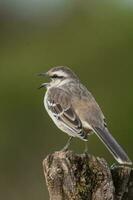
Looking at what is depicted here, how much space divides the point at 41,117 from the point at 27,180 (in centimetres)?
343

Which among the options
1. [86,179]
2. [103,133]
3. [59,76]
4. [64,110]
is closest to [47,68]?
[59,76]

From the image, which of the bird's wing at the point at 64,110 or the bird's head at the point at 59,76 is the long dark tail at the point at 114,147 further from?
the bird's head at the point at 59,76

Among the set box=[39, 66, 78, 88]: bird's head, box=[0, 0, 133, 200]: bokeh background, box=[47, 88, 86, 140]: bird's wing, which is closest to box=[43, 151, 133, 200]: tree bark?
box=[47, 88, 86, 140]: bird's wing

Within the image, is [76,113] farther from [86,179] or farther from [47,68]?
[47,68]

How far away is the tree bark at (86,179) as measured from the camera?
10.1 m

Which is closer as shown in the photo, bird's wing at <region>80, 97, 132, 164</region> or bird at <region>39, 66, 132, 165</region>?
bird's wing at <region>80, 97, 132, 164</region>

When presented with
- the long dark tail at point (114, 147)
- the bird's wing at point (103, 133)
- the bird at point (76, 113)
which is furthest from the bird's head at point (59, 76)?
the long dark tail at point (114, 147)

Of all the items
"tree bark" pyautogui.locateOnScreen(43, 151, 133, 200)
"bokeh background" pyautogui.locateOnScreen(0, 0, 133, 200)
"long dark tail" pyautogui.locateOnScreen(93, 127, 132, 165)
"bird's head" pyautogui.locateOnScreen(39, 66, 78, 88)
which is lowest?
"tree bark" pyautogui.locateOnScreen(43, 151, 133, 200)

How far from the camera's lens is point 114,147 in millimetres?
12336

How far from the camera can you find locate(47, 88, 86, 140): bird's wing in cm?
1293

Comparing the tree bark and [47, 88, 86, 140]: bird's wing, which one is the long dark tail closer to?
[47, 88, 86, 140]: bird's wing

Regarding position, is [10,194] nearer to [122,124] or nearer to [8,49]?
[122,124]

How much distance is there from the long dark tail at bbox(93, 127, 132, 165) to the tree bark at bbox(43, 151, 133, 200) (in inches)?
59.3

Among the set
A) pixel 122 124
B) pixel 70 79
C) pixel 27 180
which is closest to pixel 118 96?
pixel 122 124
